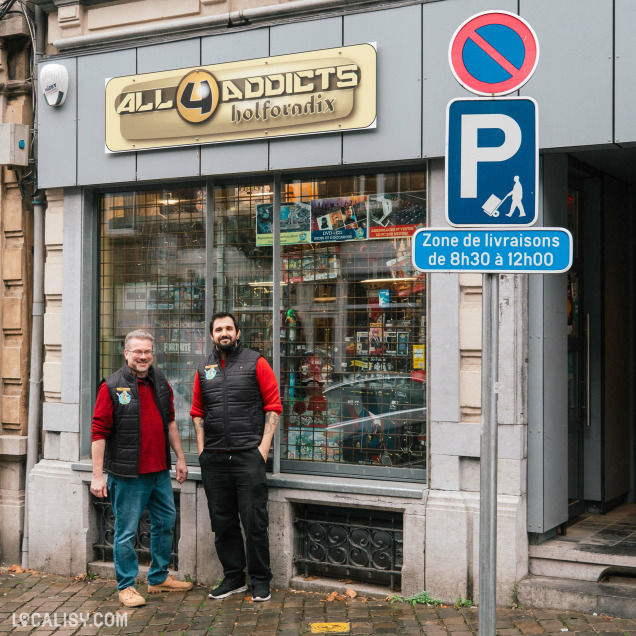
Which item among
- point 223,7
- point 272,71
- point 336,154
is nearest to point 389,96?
point 336,154

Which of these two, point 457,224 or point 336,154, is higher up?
point 336,154

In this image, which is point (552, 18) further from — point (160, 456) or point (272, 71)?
point (160, 456)

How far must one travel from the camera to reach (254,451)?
660cm

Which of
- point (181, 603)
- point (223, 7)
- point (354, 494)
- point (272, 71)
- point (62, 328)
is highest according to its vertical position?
point (223, 7)

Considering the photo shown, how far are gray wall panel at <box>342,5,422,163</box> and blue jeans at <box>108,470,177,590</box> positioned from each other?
2.97 metres

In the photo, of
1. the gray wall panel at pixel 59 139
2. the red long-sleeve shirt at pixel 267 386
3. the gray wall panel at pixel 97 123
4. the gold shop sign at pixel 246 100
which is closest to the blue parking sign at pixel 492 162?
the gold shop sign at pixel 246 100

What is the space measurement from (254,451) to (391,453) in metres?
1.08

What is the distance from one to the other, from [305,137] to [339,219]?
713 millimetres

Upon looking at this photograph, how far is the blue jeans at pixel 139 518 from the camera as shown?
6.64 meters

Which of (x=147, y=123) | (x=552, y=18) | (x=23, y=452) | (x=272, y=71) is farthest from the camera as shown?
(x=23, y=452)

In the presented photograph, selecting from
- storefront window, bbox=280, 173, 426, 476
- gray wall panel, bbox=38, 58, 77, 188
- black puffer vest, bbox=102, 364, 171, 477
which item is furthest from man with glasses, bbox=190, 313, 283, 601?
gray wall panel, bbox=38, 58, 77, 188

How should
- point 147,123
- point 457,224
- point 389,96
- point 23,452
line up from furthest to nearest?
1. point 23,452
2. point 147,123
3. point 389,96
4. point 457,224

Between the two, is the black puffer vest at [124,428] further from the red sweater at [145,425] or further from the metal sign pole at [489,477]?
the metal sign pole at [489,477]

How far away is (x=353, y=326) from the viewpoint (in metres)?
7.08
